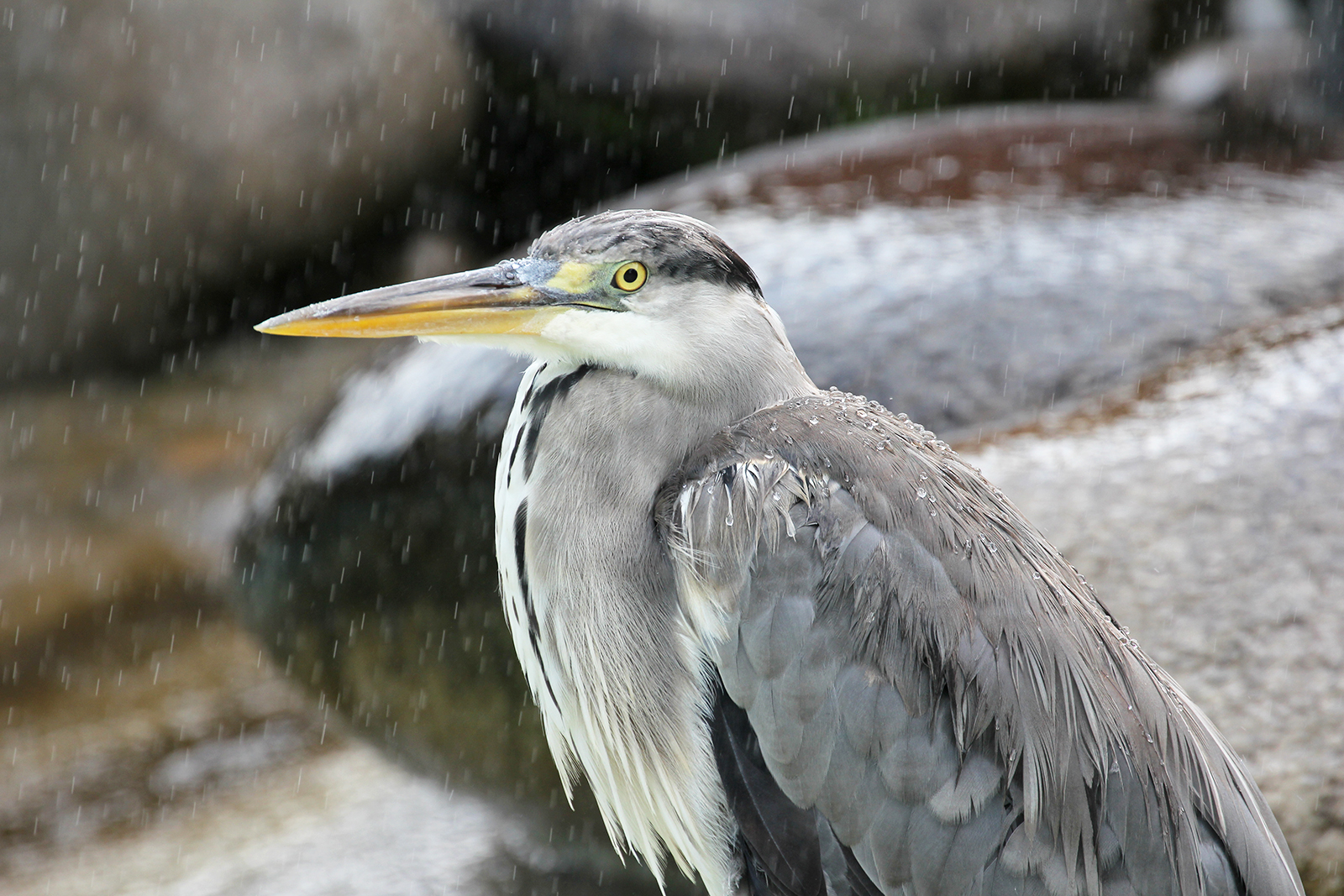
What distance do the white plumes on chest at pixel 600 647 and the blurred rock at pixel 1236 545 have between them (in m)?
1.33

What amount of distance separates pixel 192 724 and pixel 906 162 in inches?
134

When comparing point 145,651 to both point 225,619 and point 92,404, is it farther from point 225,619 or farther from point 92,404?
point 92,404

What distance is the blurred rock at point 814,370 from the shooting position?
376 cm

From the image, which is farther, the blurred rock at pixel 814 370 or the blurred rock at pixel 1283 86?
the blurred rock at pixel 1283 86

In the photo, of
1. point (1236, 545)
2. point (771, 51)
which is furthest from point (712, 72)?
point (1236, 545)

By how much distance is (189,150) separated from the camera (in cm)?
714

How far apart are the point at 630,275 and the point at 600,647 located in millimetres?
673

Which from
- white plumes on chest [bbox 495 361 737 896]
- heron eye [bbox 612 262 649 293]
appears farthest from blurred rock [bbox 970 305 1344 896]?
heron eye [bbox 612 262 649 293]

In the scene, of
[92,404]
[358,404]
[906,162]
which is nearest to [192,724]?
[358,404]

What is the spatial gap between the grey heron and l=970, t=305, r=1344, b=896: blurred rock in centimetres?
75

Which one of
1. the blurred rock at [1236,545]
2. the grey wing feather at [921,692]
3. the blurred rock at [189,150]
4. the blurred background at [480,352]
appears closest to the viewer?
the grey wing feather at [921,692]

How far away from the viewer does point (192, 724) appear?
5.10 m

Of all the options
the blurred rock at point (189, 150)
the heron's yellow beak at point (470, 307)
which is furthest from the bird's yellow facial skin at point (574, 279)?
the blurred rock at point (189, 150)

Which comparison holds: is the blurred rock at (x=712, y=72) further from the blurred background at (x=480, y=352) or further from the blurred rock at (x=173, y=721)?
the blurred rock at (x=173, y=721)
